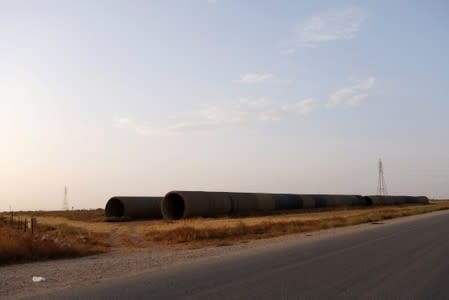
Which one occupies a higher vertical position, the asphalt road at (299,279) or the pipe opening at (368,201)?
the pipe opening at (368,201)

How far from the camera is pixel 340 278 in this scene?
9984 mm

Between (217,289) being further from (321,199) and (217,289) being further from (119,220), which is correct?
(321,199)

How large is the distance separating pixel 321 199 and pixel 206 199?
30339 millimetres

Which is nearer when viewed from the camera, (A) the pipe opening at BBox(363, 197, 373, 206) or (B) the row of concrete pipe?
(B) the row of concrete pipe

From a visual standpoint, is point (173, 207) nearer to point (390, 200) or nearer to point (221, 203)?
point (221, 203)

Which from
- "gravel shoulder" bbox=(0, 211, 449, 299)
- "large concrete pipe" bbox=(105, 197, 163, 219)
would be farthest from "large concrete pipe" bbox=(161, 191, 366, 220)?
"gravel shoulder" bbox=(0, 211, 449, 299)

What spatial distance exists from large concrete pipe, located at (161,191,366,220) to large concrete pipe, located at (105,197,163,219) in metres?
4.59

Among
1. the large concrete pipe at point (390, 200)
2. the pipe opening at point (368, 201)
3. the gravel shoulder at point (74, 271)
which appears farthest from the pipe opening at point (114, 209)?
the large concrete pipe at point (390, 200)

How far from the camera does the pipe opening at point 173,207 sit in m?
43.8

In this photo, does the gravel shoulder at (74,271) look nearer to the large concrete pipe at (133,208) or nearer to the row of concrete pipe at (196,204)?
the row of concrete pipe at (196,204)

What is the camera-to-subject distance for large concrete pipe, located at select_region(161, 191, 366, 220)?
42781 millimetres

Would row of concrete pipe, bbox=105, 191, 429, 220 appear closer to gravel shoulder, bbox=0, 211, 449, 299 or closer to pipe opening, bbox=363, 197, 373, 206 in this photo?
pipe opening, bbox=363, 197, 373, 206

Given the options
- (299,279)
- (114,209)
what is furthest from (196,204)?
(299,279)

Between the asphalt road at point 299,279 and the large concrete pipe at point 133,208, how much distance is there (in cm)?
3387
